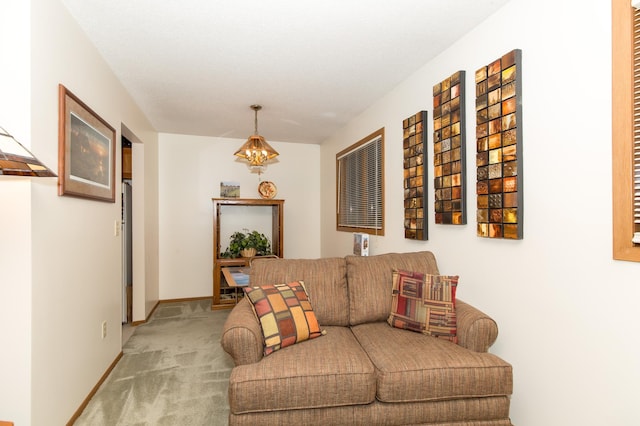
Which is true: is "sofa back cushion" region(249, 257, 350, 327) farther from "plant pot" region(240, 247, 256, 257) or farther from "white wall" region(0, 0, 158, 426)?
"plant pot" region(240, 247, 256, 257)

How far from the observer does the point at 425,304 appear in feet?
7.15

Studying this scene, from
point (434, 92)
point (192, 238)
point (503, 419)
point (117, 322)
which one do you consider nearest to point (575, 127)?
point (434, 92)

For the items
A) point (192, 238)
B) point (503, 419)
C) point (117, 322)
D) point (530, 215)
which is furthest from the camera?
point (192, 238)

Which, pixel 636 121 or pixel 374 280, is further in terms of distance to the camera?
pixel 374 280

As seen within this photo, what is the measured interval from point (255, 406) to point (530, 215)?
70.4 inches

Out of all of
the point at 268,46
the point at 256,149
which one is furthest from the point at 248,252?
the point at 268,46

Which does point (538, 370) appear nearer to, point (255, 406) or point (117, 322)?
point (255, 406)

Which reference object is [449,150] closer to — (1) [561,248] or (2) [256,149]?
(1) [561,248]

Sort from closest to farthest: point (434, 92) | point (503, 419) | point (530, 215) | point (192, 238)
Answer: point (503, 419) → point (530, 215) → point (434, 92) → point (192, 238)

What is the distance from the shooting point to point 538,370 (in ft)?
6.00

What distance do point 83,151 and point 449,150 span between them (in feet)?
8.48

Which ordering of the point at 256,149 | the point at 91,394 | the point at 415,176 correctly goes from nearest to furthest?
the point at 91,394 → the point at 415,176 → the point at 256,149

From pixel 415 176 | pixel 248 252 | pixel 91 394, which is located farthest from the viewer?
pixel 248 252

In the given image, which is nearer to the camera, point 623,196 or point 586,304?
point 623,196
